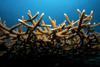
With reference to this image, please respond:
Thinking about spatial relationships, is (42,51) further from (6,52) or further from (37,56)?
(6,52)

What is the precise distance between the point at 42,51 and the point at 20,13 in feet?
226

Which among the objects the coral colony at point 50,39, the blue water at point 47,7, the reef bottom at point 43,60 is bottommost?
the reef bottom at point 43,60

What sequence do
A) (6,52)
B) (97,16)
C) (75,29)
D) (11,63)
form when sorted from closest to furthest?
(75,29) < (11,63) < (6,52) < (97,16)

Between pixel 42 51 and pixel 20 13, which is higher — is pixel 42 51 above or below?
below

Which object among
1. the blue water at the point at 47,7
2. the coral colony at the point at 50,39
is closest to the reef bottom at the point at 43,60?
the coral colony at the point at 50,39

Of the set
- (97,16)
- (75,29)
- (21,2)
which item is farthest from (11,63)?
(97,16)

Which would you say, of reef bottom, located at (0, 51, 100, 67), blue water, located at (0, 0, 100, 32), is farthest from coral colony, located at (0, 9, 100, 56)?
blue water, located at (0, 0, 100, 32)

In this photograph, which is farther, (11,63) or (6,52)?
(6,52)

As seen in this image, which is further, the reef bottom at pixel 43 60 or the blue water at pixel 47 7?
the blue water at pixel 47 7

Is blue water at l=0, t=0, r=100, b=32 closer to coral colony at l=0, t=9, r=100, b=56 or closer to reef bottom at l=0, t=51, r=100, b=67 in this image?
coral colony at l=0, t=9, r=100, b=56

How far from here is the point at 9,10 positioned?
55.8 metres

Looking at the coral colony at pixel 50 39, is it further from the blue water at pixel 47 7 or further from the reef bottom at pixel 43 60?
the blue water at pixel 47 7

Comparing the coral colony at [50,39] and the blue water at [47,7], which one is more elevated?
the blue water at [47,7]

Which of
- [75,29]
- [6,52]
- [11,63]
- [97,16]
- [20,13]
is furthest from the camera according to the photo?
[20,13]
